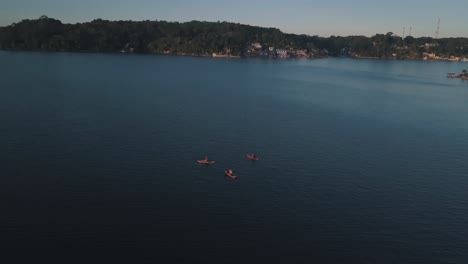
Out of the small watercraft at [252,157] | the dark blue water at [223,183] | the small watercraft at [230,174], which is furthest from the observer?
the small watercraft at [252,157]

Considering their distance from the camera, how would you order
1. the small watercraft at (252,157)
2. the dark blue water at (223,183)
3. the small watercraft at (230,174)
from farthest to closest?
1. the small watercraft at (252,157)
2. the small watercraft at (230,174)
3. the dark blue water at (223,183)

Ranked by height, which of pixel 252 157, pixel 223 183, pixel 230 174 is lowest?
pixel 223 183

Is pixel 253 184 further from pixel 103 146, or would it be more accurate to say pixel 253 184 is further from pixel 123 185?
pixel 103 146

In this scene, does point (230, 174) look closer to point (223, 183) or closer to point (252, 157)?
point (223, 183)

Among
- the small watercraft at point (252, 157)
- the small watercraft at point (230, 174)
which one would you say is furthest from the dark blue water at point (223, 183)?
the small watercraft at point (230, 174)

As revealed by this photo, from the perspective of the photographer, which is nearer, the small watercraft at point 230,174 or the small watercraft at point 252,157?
the small watercraft at point 230,174

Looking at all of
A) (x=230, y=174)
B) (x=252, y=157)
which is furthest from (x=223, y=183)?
(x=252, y=157)

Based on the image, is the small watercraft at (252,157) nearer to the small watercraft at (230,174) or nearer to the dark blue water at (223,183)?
the dark blue water at (223,183)

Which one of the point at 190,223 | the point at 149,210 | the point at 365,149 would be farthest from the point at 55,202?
the point at 365,149
